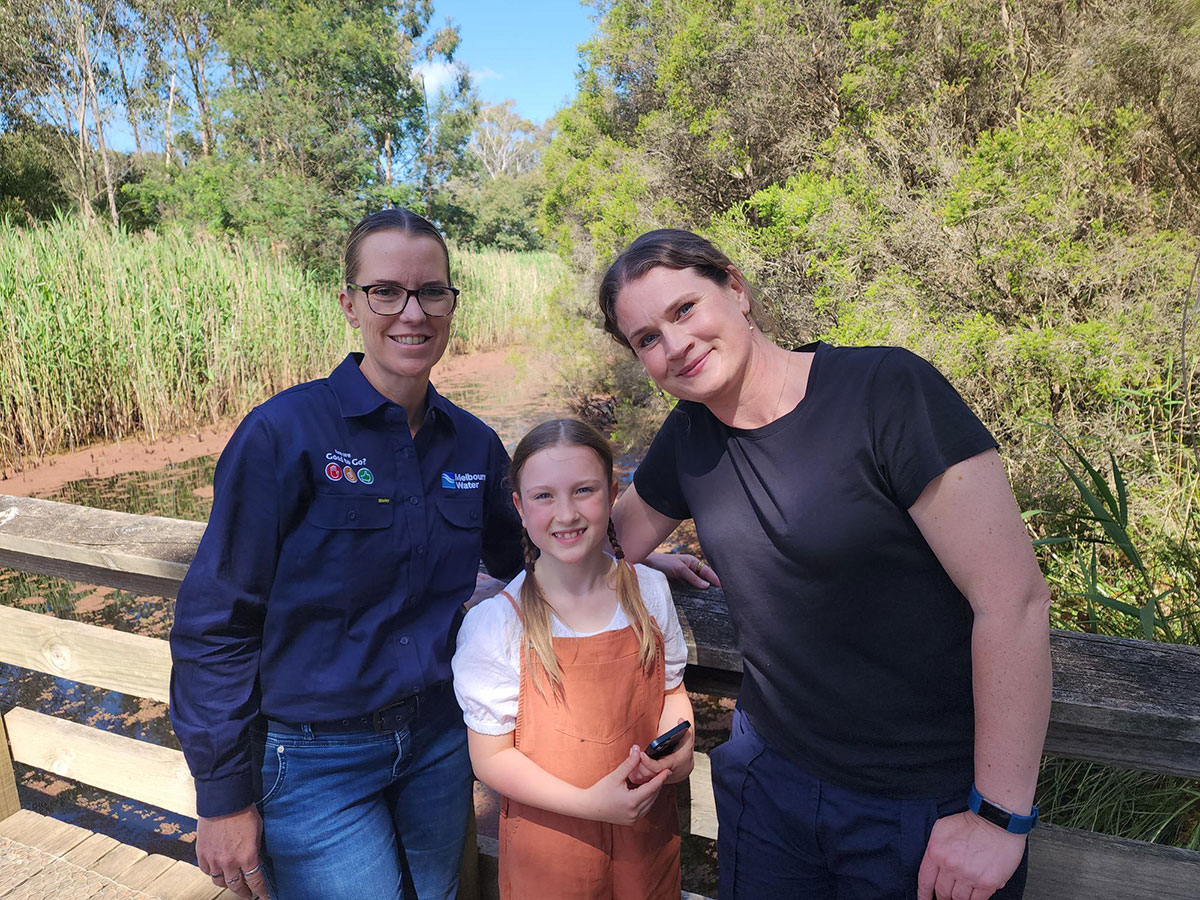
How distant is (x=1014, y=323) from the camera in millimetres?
5250

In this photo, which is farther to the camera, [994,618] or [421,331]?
[421,331]

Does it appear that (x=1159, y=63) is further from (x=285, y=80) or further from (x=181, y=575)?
(x=285, y=80)

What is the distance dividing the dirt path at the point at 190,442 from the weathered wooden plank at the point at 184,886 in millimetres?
6458

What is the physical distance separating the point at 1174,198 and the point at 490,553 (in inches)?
239

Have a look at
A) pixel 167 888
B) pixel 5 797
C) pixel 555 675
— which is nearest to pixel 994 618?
pixel 555 675

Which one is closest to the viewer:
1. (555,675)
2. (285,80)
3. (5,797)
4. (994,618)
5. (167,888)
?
(994,618)

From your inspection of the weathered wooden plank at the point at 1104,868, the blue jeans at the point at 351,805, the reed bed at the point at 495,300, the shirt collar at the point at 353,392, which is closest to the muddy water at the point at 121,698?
the blue jeans at the point at 351,805

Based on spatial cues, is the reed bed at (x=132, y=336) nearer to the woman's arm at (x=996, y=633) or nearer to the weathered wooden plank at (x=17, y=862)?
the weathered wooden plank at (x=17, y=862)

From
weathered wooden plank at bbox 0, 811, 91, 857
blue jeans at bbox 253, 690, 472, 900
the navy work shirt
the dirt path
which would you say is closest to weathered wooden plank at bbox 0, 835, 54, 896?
weathered wooden plank at bbox 0, 811, 91, 857

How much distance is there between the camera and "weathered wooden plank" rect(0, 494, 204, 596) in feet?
6.00

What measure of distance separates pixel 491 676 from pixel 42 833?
6.00ft

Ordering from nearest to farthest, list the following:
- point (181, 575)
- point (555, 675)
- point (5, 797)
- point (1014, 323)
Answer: point (555, 675), point (181, 575), point (5, 797), point (1014, 323)

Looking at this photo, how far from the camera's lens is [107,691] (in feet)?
15.2

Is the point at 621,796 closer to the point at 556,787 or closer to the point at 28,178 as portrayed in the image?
the point at 556,787
